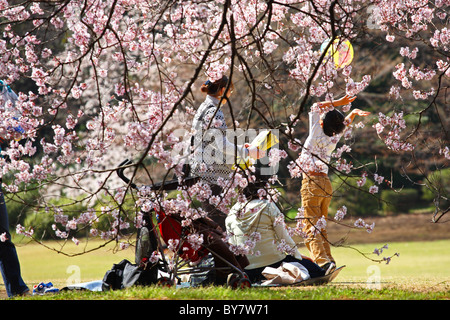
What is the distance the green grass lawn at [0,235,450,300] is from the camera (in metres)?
4.27

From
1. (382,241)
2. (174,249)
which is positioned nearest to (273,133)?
(174,249)

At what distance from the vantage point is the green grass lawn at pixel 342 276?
14.0 feet

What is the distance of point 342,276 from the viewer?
279 inches

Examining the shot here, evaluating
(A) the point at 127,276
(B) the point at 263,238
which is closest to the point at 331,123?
(B) the point at 263,238

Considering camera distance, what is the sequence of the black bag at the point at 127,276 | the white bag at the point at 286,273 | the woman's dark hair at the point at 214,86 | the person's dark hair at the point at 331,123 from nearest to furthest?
the black bag at the point at 127,276 → the woman's dark hair at the point at 214,86 → the white bag at the point at 286,273 → the person's dark hair at the point at 331,123

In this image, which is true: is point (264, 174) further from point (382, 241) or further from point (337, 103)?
point (382, 241)

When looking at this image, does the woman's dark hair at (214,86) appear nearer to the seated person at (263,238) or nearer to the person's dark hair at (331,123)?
the seated person at (263,238)

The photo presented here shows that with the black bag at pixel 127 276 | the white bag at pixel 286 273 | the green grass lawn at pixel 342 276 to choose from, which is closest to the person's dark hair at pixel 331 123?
the green grass lawn at pixel 342 276

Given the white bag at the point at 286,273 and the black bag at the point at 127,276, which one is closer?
the black bag at the point at 127,276

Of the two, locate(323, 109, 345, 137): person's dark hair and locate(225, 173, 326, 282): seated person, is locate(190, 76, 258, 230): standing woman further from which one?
locate(323, 109, 345, 137): person's dark hair

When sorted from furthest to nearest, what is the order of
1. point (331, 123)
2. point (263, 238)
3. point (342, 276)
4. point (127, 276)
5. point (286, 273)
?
point (342, 276) → point (331, 123) → point (263, 238) → point (286, 273) → point (127, 276)

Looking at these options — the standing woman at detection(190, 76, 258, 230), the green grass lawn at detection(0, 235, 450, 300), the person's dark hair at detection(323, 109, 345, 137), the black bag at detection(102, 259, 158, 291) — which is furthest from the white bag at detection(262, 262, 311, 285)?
the person's dark hair at detection(323, 109, 345, 137)

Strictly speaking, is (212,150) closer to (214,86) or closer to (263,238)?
(214,86)

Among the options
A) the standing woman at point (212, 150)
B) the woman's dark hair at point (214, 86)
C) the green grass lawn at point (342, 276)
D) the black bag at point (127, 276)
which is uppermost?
the woman's dark hair at point (214, 86)
